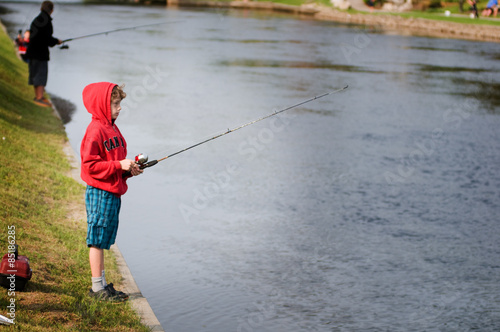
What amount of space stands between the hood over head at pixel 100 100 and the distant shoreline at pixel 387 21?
1221 inches

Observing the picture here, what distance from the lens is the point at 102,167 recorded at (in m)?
4.72

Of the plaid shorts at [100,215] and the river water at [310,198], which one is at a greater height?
the plaid shorts at [100,215]

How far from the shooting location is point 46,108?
1208 cm

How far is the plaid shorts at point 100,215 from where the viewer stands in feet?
15.8

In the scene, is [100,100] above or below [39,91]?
above

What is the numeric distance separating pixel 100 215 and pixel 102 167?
34cm

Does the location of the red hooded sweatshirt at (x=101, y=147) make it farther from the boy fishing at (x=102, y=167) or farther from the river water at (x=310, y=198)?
the river water at (x=310, y=198)

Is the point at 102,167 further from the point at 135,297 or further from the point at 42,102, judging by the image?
the point at 42,102

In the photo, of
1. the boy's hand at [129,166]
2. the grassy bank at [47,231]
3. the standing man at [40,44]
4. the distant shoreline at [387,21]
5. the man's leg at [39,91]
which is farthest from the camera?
the distant shoreline at [387,21]

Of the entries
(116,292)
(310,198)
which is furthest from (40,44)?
(116,292)

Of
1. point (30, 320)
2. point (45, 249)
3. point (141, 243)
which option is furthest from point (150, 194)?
point (30, 320)

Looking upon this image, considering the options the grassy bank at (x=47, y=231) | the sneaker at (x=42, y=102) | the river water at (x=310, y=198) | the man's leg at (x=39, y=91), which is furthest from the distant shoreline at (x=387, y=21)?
the grassy bank at (x=47, y=231)

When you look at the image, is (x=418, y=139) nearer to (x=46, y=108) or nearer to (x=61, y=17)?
(x=46, y=108)

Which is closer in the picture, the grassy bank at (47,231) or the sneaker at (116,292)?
the grassy bank at (47,231)
